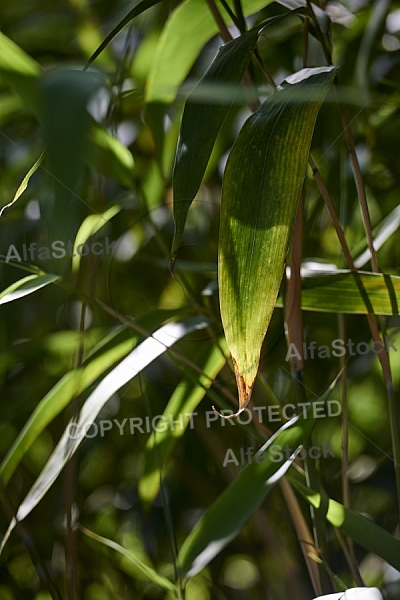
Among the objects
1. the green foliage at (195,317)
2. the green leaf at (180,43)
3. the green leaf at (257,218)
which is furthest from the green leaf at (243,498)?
the green leaf at (180,43)

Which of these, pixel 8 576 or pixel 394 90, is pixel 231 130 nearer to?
pixel 394 90

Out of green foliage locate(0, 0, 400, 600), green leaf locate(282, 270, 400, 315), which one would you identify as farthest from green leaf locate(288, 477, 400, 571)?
green leaf locate(282, 270, 400, 315)

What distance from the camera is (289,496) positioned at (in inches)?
13.8

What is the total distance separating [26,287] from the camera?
0.30m

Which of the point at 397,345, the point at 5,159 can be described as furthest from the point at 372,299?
the point at 5,159

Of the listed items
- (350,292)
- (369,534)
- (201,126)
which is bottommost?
(369,534)

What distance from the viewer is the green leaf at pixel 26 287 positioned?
0.29 metres

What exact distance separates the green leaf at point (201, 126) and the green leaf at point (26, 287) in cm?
11

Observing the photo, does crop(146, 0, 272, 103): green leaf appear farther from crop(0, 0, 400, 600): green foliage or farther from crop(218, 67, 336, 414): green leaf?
crop(218, 67, 336, 414): green leaf

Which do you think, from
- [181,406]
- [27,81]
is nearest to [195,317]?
[181,406]

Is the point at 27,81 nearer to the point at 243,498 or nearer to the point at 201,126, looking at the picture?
the point at 201,126

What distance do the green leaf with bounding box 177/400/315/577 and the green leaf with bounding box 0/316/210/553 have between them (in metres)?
0.08

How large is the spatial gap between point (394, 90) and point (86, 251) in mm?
260

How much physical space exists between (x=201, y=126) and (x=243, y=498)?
0.19 metres
